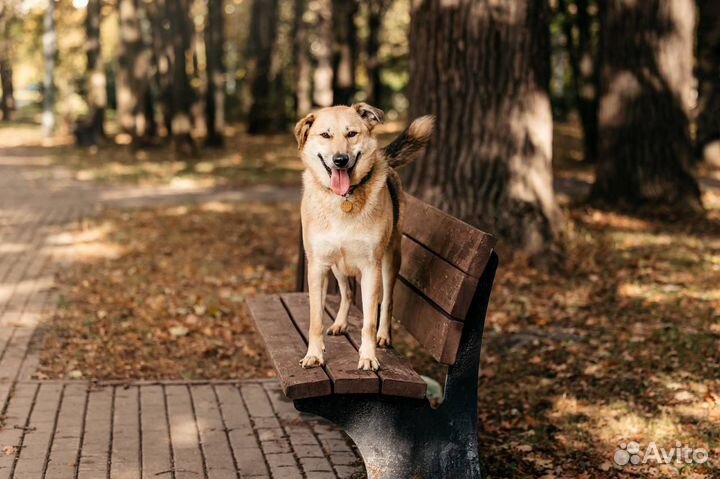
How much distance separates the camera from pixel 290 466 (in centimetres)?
501

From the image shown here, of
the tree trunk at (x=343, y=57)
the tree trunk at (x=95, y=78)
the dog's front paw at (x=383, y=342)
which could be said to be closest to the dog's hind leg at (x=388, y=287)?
the dog's front paw at (x=383, y=342)

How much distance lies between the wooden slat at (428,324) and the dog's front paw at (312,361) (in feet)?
1.74

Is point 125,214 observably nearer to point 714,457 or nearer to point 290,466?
point 290,466

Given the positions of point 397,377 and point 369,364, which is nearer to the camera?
point 397,377

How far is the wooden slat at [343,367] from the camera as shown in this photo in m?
4.05

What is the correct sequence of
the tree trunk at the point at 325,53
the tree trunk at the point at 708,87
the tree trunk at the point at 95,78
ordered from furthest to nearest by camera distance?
1. the tree trunk at the point at 95,78
2. the tree trunk at the point at 325,53
3. the tree trunk at the point at 708,87

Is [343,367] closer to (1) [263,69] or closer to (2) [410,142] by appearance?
(2) [410,142]

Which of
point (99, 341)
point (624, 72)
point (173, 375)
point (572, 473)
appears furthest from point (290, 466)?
point (624, 72)

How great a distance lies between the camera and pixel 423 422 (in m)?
4.36

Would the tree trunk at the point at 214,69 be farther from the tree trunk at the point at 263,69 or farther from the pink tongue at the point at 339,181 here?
the pink tongue at the point at 339,181

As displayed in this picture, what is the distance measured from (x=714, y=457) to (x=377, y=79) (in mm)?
32909

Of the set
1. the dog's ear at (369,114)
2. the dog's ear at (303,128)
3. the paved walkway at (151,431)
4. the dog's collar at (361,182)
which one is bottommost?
the paved walkway at (151,431)

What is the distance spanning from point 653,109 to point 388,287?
8.43 metres

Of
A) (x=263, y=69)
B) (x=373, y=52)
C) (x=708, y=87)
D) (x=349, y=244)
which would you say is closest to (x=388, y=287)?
(x=349, y=244)
